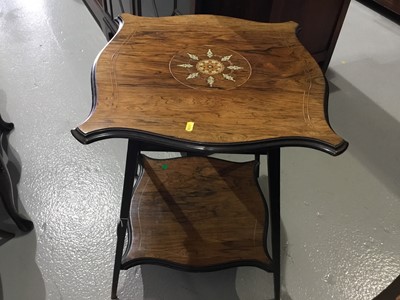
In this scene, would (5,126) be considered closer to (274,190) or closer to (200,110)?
(200,110)

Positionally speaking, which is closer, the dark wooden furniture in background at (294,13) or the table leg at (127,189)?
the table leg at (127,189)

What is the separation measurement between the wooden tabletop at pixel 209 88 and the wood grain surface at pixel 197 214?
1.54ft

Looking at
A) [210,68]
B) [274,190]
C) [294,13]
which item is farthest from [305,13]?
[274,190]

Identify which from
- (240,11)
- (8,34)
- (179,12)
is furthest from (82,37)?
(240,11)

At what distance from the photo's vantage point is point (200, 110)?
0.83 metres

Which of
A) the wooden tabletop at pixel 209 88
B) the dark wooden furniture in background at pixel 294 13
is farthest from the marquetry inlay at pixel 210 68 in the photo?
the dark wooden furniture in background at pixel 294 13

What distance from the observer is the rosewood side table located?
2.56 feet

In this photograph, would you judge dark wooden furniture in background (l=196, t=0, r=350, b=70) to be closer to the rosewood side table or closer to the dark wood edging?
the rosewood side table

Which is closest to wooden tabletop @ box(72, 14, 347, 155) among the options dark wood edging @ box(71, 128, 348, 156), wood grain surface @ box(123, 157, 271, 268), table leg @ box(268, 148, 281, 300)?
dark wood edging @ box(71, 128, 348, 156)

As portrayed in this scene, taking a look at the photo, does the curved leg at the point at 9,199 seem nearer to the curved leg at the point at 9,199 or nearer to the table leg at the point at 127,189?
the curved leg at the point at 9,199

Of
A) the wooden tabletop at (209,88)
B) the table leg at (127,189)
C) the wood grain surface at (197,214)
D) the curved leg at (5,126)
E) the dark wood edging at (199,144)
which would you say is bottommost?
the curved leg at (5,126)

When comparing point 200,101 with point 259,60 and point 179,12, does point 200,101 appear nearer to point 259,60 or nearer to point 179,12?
point 259,60

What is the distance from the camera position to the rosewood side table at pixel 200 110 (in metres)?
0.78

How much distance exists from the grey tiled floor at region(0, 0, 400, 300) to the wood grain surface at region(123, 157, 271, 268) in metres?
0.16
